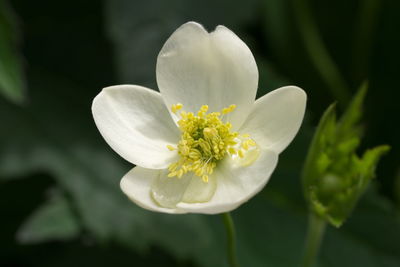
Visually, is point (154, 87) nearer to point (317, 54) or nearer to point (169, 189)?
point (317, 54)

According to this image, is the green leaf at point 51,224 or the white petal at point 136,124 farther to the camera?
the green leaf at point 51,224

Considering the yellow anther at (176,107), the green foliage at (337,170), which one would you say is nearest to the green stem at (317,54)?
the green foliage at (337,170)

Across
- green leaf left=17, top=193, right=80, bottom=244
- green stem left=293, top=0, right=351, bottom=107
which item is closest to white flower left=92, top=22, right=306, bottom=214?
green leaf left=17, top=193, right=80, bottom=244

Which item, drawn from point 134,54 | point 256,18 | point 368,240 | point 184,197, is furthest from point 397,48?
point 184,197

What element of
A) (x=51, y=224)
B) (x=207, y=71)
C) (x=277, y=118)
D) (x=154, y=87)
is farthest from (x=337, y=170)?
(x=51, y=224)

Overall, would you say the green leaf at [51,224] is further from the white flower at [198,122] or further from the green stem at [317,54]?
the green stem at [317,54]
